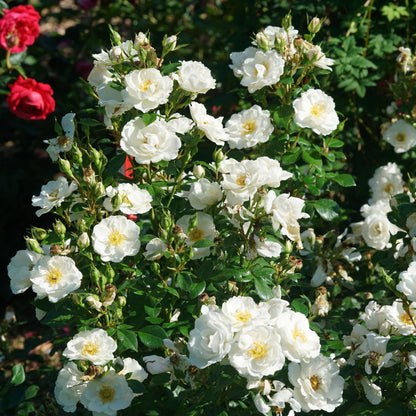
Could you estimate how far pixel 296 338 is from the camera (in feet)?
4.33

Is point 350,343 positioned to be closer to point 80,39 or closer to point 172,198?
point 172,198

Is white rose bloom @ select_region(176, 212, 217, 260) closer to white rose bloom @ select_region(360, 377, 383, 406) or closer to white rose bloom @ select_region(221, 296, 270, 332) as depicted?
white rose bloom @ select_region(221, 296, 270, 332)

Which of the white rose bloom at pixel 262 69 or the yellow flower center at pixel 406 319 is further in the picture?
the white rose bloom at pixel 262 69

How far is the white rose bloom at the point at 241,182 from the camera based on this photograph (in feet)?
4.79

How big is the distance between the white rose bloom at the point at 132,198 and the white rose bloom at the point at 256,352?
43cm

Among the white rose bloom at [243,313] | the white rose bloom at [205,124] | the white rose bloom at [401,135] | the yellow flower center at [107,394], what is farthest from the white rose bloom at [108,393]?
the white rose bloom at [401,135]

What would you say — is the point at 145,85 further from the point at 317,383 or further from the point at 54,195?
the point at 317,383

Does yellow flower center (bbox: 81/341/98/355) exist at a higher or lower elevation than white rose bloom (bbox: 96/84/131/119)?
lower

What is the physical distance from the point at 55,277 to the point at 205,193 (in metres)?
0.41

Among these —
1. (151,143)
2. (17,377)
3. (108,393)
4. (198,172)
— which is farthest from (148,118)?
(17,377)

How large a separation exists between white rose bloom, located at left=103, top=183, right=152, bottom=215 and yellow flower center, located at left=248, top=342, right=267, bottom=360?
46 cm

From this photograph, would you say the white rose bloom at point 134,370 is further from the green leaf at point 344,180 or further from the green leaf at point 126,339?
the green leaf at point 344,180

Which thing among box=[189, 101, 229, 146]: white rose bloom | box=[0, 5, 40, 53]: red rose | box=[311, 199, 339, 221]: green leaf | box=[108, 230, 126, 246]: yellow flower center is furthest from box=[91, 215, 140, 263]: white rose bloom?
box=[0, 5, 40, 53]: red rose

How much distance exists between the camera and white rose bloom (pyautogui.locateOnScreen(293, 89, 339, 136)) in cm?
170
